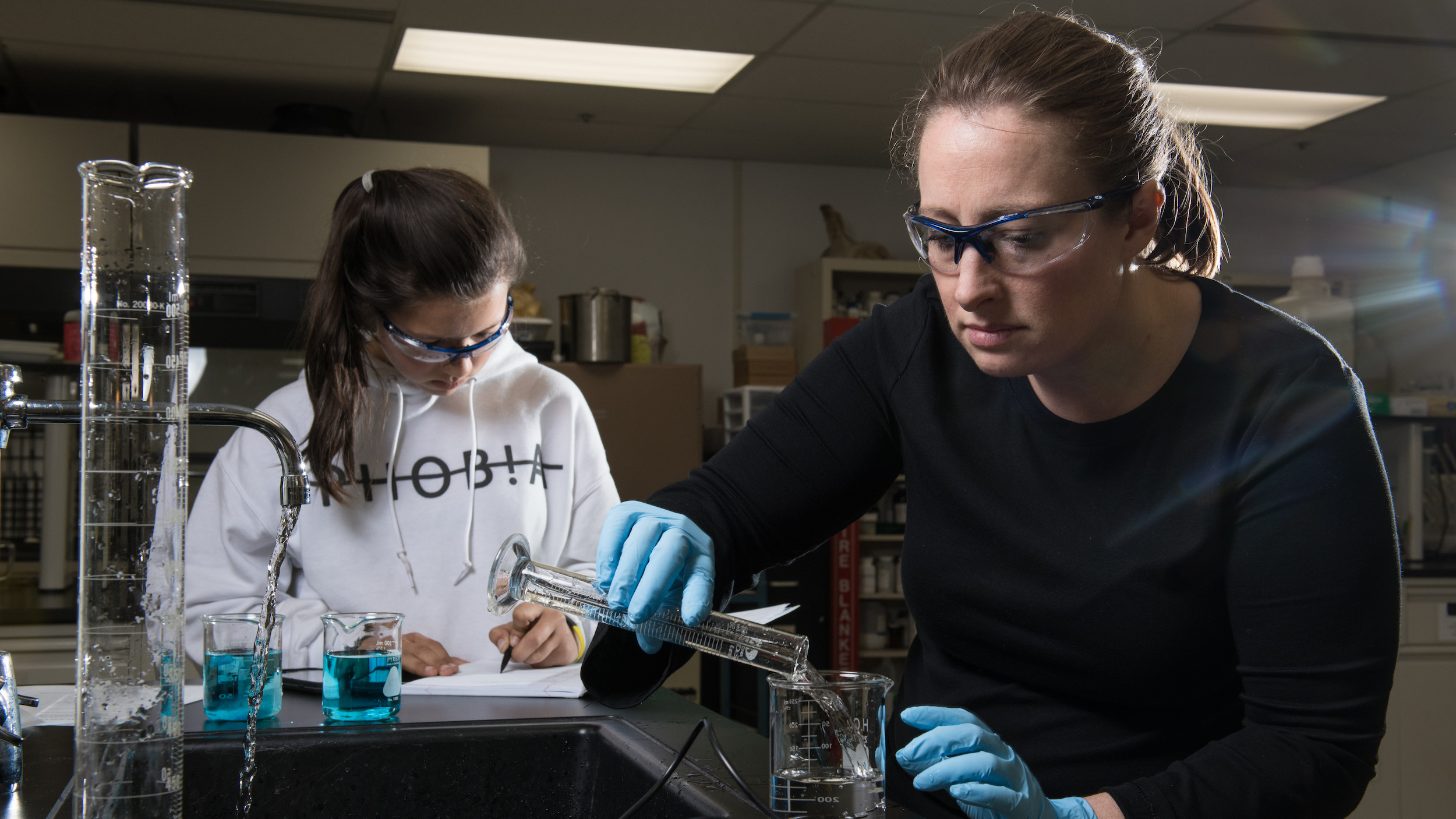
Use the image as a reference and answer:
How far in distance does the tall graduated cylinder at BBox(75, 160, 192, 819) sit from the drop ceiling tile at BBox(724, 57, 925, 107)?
280 centimetres

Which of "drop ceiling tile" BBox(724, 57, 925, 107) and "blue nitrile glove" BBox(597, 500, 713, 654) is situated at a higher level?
"drop ceiling tile" BBox(724, 57, 925, 107)

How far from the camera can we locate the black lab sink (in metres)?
0.97

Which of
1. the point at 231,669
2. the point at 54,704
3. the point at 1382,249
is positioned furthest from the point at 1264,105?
the point at 54,704

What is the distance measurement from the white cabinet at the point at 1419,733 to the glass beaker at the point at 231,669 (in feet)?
10.3

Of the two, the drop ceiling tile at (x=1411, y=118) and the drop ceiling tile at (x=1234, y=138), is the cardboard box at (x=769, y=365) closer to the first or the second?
the drop ceiling tile at (x=1234, y=138)

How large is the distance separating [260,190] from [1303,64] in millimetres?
3182

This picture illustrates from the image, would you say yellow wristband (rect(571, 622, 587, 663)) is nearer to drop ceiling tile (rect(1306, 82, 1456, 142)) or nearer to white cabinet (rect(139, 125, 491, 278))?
white cabinet (rect(139, 125, 491, 278))

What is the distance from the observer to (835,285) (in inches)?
175

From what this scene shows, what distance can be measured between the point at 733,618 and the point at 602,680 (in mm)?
250

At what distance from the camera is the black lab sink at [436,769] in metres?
0.97

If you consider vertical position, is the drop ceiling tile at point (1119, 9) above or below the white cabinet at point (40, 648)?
above

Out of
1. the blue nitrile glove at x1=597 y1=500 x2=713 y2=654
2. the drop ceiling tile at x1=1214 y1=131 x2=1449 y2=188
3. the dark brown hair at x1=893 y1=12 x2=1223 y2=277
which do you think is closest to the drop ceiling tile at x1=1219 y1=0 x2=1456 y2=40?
the drop ceiling tile at x1=1214 y1=131 x2=1449 y2=188

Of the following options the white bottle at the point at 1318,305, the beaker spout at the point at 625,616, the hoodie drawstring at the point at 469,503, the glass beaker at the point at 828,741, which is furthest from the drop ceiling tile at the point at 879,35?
the glass beaker at the point at 828,741

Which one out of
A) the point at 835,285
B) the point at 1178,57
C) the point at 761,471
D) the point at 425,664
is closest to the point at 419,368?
the point at 425,664
